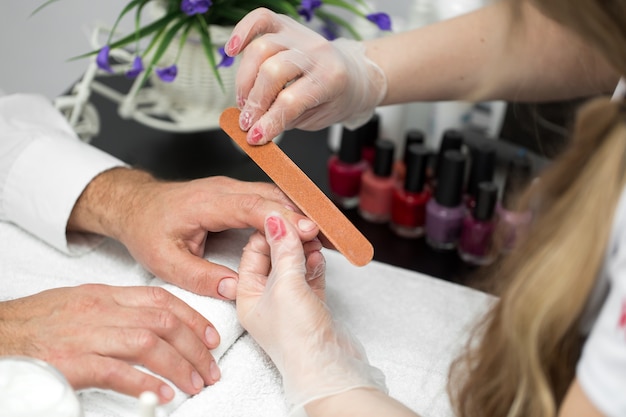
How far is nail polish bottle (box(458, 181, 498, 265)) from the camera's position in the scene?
1.11 meters

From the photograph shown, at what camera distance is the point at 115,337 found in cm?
74

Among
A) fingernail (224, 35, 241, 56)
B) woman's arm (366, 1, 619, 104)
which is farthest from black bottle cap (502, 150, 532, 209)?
fingernail (224, 35, 241, 56)

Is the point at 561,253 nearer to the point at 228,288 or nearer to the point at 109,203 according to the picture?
the point at 228,288

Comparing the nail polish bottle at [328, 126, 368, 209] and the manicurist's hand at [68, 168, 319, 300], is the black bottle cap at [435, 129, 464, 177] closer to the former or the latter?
the nail polish bottle at [328, 126, 368, 209]

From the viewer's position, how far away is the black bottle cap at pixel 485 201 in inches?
43.4

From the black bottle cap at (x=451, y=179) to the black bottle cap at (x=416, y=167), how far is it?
0.03 m

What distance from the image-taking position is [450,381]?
755mm

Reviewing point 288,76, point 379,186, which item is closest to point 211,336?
point 288,76

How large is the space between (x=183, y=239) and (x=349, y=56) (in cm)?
36

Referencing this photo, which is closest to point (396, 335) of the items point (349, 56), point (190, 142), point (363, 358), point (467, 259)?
point (363, 358)

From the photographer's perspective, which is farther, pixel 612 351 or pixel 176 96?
pixel 176 96

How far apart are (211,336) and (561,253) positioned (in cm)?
40

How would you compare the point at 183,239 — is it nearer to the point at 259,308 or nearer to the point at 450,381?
the point at 259,308

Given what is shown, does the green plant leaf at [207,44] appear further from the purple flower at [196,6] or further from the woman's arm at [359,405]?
the woman's arm at [359,405]
